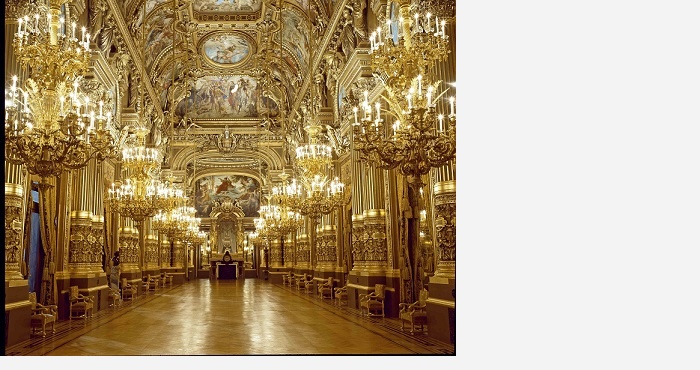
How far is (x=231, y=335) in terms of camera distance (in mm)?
9117

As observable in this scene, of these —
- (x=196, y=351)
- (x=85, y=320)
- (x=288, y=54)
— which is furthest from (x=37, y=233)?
(x=288, y=54)

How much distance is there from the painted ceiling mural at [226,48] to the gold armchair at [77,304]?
478 inches

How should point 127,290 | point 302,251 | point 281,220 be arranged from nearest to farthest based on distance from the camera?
point 127,290, point 281,220, point 302,251

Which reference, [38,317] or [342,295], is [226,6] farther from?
[38,317]

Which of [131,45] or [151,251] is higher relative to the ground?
[131,45]

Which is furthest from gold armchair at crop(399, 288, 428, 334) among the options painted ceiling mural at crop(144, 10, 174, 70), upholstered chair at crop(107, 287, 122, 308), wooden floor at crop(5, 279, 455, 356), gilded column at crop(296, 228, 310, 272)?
gilded column at crop(296, 228, 310, 272)

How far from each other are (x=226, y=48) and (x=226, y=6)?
348cm

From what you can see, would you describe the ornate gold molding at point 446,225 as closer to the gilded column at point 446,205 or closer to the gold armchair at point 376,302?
the gilded column at point 446,205

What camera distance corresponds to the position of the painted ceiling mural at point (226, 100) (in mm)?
26906

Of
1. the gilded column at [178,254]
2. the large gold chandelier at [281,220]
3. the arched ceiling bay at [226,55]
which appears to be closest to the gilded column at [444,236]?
the arched ceiling bay at [226,55]

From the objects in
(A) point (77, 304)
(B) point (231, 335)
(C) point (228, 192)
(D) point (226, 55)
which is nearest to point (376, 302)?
(B) point (231, 335)

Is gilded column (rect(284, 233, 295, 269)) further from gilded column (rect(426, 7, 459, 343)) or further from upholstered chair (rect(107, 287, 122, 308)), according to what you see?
gilded column (rect(426, 7, 459, 343))

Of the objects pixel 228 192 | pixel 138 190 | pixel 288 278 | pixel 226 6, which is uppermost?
pixel 226 6

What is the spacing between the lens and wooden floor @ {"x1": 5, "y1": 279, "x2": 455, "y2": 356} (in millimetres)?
7652
